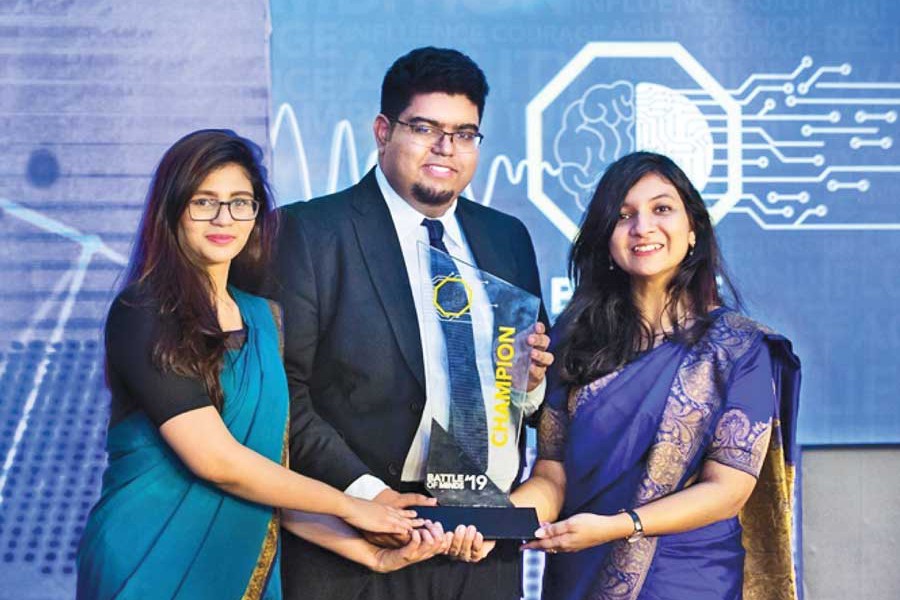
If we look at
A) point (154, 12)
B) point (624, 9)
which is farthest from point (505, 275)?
point (154, 12)

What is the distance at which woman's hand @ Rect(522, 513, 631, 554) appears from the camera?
77.3 inches

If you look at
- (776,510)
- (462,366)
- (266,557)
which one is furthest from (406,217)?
(776,510)

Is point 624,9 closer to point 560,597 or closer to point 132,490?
point 560,597

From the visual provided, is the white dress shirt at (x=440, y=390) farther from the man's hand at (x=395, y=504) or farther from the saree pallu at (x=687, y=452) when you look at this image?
the saree pallu at (x=687, y=452)

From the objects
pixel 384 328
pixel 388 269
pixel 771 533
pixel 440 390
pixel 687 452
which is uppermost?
pixel 388 269

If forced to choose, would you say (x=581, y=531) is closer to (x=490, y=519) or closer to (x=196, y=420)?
(x=490, y=519)

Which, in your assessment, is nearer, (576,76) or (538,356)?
(538,356)

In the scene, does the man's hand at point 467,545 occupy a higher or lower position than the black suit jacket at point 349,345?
lower

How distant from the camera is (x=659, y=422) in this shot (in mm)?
2045

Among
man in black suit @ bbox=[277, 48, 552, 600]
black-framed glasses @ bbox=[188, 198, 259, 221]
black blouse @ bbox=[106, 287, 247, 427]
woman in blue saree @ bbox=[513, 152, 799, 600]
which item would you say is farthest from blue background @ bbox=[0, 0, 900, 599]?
black blouse @ bbox=[106, 287, 247, 427]

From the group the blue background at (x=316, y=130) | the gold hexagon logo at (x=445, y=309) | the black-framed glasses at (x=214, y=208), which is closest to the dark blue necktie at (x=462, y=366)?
the gold hexagon logo at (x=445, y=309)

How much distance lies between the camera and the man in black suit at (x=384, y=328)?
84.4 inches

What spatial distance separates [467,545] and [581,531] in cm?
19

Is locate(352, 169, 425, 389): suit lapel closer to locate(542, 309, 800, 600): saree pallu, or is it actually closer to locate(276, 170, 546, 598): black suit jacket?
locate(276, 170, 546, 598): black suit jacket
